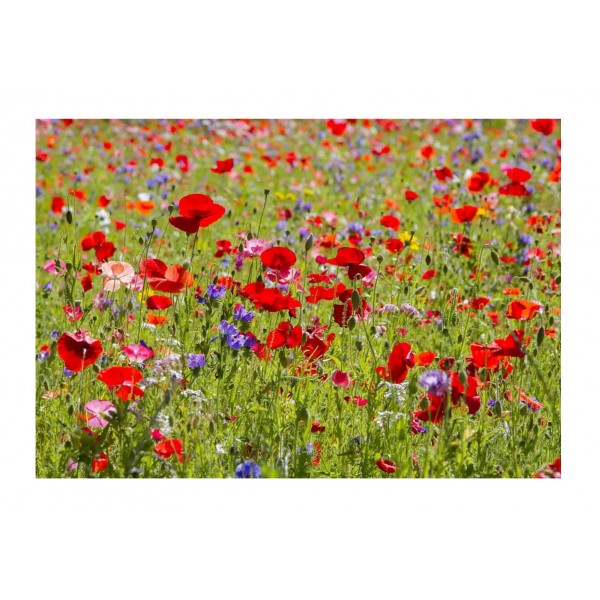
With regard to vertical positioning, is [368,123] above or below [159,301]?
above

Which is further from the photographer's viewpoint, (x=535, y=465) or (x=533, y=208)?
(x=533, y=208)

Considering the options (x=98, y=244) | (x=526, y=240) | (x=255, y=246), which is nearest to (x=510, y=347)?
(x=255, y=246)

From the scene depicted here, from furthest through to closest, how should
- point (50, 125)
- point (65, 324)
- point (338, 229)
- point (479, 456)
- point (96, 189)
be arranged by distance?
point (50, 125), point (96, 189), point (338, 229), point (65, 324), point (479, 456)

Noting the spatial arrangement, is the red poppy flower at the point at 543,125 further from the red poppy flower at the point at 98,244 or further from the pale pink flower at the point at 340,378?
the red poppy flower at the point at 98,244

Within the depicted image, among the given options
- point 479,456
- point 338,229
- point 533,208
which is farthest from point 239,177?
point 479,456

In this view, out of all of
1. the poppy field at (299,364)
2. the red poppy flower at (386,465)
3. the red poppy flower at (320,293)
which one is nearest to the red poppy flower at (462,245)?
the poppy field at (299,364)
